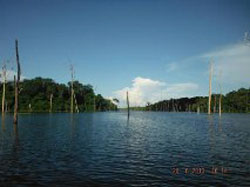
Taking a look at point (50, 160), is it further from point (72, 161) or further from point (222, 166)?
point (222, 166)

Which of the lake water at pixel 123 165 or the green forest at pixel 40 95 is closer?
the lake water at pixel 123 165

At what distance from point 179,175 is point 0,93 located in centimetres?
15265

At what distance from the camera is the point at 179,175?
557 inches

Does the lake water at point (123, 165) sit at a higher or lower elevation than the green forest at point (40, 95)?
lower

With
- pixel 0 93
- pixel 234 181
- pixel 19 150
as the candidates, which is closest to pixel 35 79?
pixel 0 93
